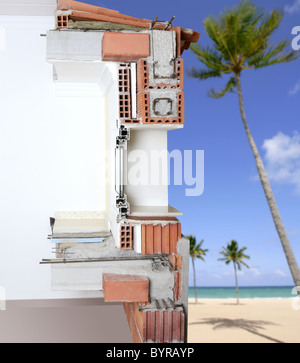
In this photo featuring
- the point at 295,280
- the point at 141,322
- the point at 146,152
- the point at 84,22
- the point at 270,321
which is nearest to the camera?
the point at 141,322

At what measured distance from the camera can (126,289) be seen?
21.0ft

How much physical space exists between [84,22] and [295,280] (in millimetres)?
10927

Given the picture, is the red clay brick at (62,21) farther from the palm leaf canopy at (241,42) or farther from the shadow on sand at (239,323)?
the shadow on sand at (239,323)

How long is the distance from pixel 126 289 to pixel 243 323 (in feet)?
67.0

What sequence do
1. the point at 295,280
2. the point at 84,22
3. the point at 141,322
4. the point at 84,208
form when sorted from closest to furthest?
1. the point at 141,322
2. the point at 84,22
3. the point at 84,208
4. the point at 295,280

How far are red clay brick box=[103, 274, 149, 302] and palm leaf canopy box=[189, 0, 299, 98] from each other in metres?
11.5

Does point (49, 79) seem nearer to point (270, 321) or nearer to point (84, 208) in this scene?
point (84, 208)

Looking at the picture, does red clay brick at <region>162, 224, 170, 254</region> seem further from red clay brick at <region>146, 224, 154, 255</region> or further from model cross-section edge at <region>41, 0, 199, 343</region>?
red clay brick at <region>146, 224, 154, 255</region>

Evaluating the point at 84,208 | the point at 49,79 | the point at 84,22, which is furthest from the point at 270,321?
the point at 84,22

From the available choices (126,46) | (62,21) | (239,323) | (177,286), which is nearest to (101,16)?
(62,21)

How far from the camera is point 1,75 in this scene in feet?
33.5

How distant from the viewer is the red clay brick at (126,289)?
20.9 ft

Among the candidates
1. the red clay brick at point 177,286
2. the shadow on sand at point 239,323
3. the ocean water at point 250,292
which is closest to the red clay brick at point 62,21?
the red clay brick at point 177,286

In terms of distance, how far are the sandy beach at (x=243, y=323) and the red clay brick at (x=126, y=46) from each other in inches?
560
